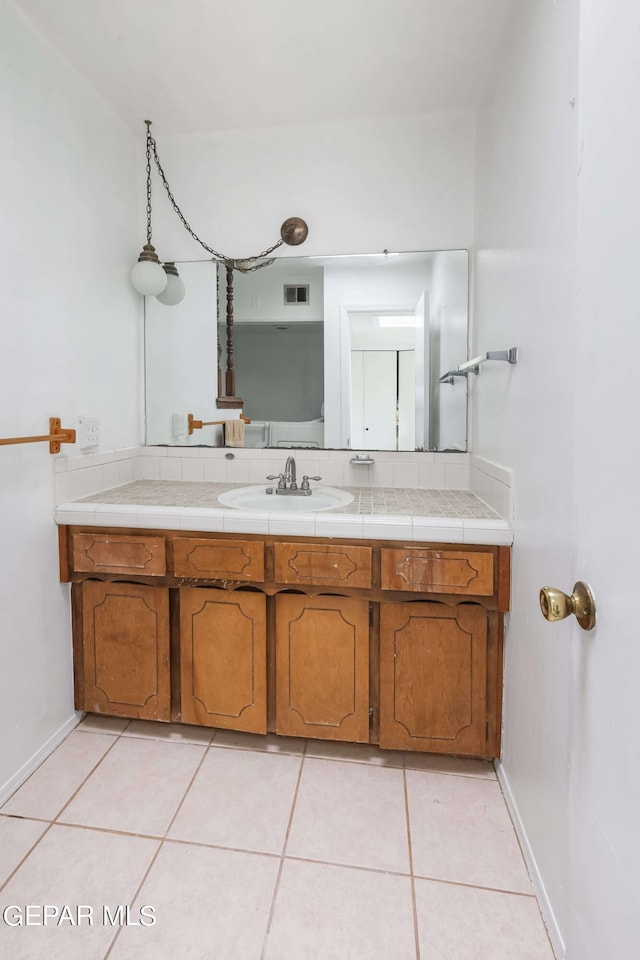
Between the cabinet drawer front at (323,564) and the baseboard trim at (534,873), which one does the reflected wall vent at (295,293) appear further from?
the baseboard trim at (534,873)

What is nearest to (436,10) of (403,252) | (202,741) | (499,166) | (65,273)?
(499,166)

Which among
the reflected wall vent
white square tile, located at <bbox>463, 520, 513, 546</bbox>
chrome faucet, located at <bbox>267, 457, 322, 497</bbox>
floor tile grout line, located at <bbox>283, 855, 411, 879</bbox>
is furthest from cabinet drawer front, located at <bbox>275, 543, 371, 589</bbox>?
the reflected wall vent

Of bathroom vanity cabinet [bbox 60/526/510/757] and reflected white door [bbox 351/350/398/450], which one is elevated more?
reflected white door [bbox 351/350/398/450]

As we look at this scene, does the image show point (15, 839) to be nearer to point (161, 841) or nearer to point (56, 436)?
point (161, 841)

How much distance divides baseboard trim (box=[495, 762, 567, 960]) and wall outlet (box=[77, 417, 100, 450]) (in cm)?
182

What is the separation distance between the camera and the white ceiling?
1.53 m

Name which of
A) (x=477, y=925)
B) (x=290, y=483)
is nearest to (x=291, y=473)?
(x=290, y=483)

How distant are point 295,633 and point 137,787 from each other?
0.67 m

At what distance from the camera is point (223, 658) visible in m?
1.70

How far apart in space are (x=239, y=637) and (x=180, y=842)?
→ 0.57 meters

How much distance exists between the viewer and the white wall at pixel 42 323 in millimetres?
1512

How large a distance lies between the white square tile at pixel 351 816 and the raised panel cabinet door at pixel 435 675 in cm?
17

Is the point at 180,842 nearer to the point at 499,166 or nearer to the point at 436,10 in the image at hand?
the point at 499,166

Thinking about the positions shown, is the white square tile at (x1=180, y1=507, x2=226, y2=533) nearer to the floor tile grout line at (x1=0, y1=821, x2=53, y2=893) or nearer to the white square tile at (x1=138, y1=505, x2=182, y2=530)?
the white square tile at (x1=138, y1=505, x2=182, y2=530)
